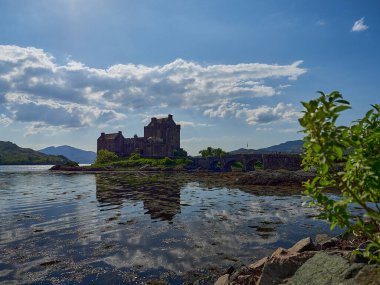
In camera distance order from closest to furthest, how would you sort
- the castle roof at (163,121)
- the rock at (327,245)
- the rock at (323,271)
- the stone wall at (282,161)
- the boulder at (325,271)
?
the boulder at (325,271), the rock at (323,271), the rock at (327,245), the stone wall at (282,161), the castle roof at (163,121)

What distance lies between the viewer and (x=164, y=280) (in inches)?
480

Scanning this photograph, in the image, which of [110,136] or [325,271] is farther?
[110,136]

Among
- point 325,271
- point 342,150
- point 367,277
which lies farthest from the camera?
point 325,271

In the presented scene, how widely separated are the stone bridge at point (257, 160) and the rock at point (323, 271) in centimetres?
10016

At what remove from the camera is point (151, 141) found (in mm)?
177125

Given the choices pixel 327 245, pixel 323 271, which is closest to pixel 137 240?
pixel 327 245

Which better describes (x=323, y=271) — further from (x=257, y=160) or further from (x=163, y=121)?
(x=163, y=121)

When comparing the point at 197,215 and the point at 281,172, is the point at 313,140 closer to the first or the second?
the point at 197,215

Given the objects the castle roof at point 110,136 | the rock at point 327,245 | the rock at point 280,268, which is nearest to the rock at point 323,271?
the rock at point 280,268

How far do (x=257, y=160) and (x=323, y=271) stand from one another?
12552cm

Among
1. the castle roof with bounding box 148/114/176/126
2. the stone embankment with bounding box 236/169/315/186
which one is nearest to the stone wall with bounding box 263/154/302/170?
the stone embankment with bounding box 236/169/315/186

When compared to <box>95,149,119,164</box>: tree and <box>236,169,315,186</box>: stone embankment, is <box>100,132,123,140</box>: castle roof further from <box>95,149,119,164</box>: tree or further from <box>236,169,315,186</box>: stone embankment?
<box>236,169,315,186</box>: stone embankment

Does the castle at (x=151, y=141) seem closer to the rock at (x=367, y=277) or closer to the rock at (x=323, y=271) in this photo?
the rock at (x=323, y=271)

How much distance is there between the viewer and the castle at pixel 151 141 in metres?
177
